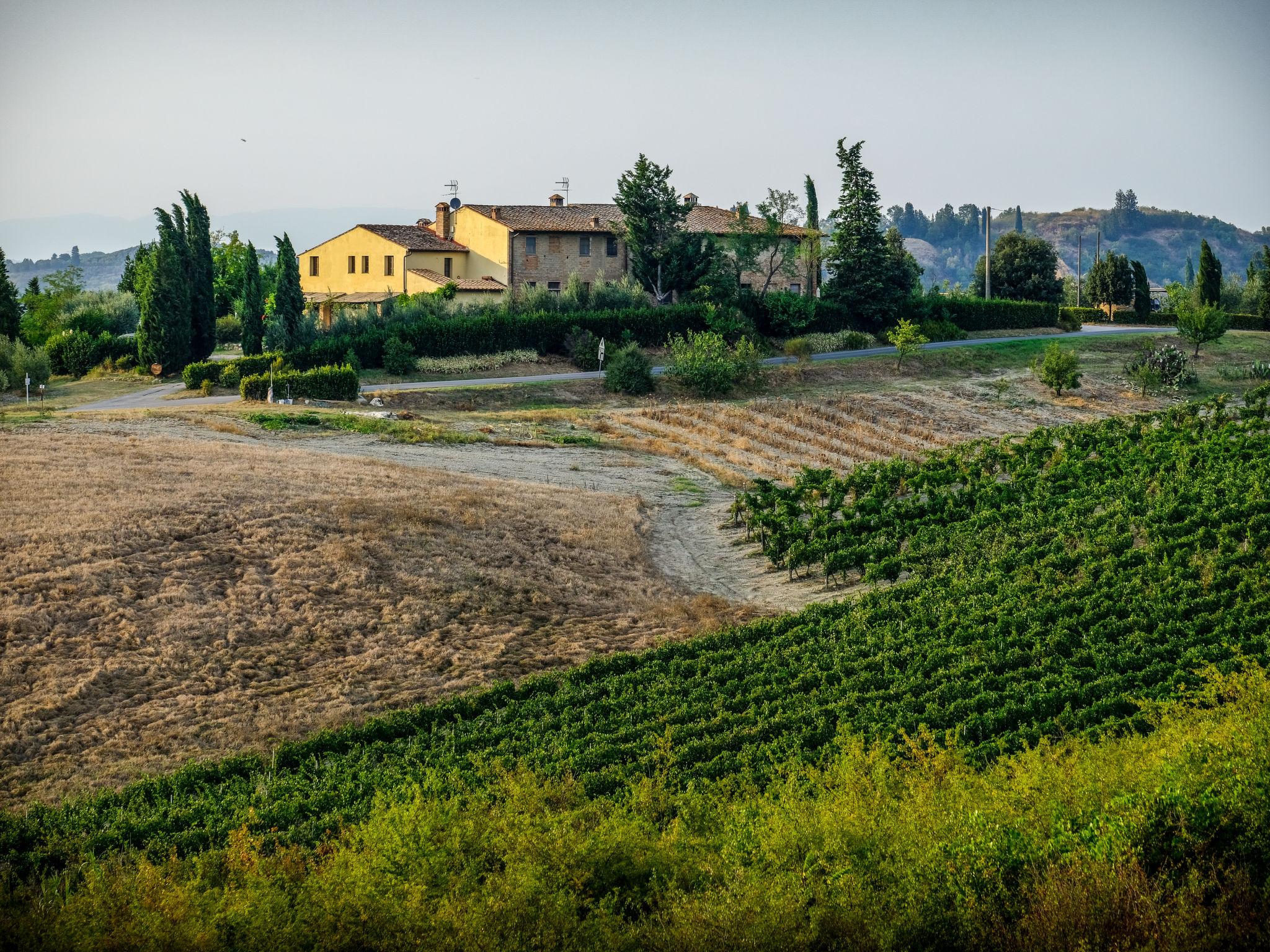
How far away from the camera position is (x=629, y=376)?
130 feet

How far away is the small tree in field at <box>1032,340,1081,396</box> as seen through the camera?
41719 millimetres

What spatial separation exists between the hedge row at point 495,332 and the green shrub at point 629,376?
647 cm

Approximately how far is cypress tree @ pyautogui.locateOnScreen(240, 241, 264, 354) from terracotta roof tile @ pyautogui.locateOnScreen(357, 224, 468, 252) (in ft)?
46.5

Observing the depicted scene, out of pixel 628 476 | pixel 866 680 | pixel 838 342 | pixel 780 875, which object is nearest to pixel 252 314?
pixel 628 476

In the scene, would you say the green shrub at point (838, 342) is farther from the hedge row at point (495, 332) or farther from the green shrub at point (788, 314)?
the hedge row at point (495, 332)

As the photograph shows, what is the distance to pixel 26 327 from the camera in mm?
52844

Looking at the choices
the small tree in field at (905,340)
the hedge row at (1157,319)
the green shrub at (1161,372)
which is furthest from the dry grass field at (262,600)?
the hedge row at (1157,319)

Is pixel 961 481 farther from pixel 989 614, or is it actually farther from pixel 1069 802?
pixel 1069 802

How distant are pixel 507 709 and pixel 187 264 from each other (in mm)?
37124

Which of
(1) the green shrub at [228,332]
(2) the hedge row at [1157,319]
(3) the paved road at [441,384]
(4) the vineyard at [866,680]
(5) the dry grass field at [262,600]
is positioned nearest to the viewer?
(4) the vineyard at [866,680]

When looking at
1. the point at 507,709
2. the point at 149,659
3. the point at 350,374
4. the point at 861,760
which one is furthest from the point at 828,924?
the point at 350,374

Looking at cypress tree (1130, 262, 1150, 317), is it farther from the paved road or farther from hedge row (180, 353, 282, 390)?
hedge row (180, 353, 282, 390)

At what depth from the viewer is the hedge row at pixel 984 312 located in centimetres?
5612

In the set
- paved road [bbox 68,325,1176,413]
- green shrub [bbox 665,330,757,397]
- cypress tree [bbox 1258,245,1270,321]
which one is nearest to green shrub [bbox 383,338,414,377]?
paved road [bbox 68,325,1176,413]
